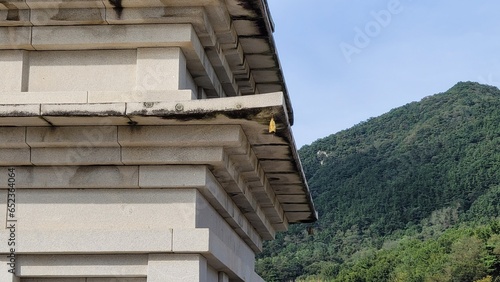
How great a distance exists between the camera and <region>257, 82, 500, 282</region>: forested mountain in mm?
114000

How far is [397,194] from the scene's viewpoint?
134625mm

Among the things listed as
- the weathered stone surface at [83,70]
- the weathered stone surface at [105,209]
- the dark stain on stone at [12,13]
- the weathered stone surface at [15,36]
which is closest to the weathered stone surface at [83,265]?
the weathered stone surface at [105,209]

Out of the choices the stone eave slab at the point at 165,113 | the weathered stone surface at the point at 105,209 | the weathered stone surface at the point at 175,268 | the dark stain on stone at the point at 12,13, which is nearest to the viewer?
the stone eave slab at the point at 165,113

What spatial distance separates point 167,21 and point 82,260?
9.68ft

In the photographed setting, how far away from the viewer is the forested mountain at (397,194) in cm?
11400

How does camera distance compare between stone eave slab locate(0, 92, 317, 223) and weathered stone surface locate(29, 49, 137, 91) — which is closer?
stone eave slab locate(0, 92, 317, 223)

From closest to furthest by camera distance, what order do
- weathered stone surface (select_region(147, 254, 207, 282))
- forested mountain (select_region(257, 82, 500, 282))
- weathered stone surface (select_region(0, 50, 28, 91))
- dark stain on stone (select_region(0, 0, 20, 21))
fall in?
1. weathered stone surface (select_region(147, 254, 207, 282))
2. dark stain on stone (select_region(0, 0, 20, 21))
3. weathered stone surface (select_region(0, 50, 28, 91))
4. forested mountain (select_region(257, 82, 500, 282))

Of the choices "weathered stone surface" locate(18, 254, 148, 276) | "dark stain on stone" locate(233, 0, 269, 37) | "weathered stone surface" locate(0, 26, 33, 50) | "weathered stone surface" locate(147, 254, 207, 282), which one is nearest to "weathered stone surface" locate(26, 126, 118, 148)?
"weathered stone surface" locate(0, 26, 33, 50)

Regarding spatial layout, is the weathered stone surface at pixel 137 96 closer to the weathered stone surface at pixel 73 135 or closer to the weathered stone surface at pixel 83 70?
the weathered stone surface at pixel 73 135

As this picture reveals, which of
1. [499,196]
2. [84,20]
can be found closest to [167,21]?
[84,20]

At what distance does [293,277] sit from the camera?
11781 cm

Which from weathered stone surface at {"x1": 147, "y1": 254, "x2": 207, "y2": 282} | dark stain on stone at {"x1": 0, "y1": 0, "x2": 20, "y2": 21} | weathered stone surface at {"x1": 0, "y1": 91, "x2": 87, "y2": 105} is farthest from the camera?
dark stain on stone at {"x1": 0, "y1": 0, "x2": 20, "y2": 21}

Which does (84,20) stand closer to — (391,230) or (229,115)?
(229,115)

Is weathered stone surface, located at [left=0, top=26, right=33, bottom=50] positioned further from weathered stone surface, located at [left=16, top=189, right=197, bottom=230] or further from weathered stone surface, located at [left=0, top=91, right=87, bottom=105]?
weathered stone surface, located at [left=16, top=189, right=197, bottom=230]
